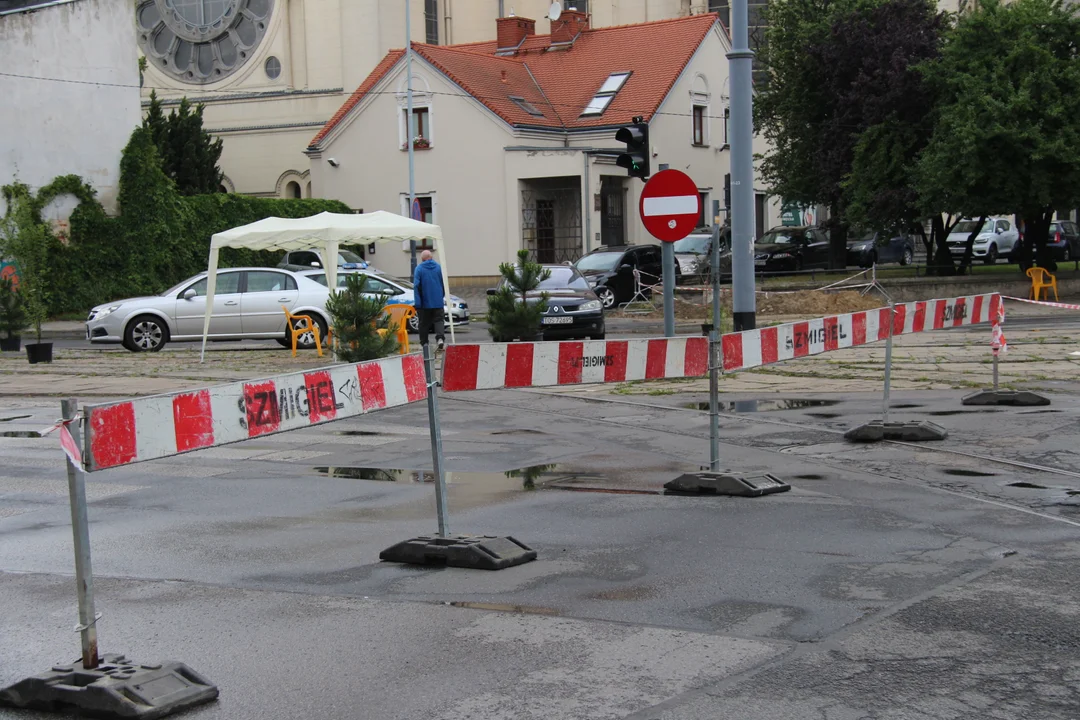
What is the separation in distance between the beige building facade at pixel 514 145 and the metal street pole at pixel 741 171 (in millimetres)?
23199

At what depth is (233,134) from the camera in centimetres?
5678

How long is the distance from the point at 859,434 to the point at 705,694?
6.97m

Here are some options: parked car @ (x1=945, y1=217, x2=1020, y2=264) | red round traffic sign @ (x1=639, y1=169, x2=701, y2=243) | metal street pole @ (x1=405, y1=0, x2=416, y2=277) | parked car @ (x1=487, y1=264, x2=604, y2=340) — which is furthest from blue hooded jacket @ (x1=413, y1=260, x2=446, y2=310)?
parked car @ (x1=945, y1=217, x2=1020, y2=264)

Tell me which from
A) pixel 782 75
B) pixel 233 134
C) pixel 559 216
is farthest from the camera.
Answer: pixel 233 134

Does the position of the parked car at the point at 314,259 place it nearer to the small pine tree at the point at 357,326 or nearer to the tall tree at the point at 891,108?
the tall tree at the point at 891,108

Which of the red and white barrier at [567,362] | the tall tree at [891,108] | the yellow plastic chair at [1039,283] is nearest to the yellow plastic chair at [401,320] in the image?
the red and white barrier at [567,362]

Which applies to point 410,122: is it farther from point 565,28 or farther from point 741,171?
point 741,171

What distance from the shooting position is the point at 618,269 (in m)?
34.6

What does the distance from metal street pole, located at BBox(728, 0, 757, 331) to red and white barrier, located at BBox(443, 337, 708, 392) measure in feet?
32.7

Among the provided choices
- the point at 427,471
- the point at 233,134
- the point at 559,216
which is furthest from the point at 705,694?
the point at 233,134

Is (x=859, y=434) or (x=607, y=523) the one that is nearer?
(x=607, y=523)

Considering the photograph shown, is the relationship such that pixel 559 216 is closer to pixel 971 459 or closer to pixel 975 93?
pixel 975 93

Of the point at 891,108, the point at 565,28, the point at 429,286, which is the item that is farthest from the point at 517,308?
the point at 565,28

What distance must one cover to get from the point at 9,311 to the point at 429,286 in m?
9.00
